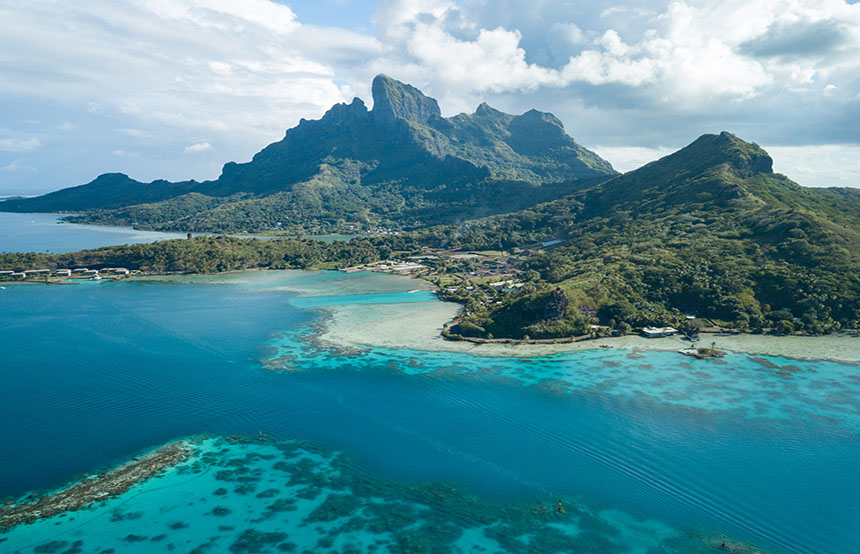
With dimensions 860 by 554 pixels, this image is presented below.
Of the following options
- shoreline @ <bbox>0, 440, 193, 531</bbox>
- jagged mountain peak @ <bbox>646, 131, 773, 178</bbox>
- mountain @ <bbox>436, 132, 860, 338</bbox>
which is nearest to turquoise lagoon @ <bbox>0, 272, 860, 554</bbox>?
shoreline @ <bbox>0, 440, 193, 531</bbox>

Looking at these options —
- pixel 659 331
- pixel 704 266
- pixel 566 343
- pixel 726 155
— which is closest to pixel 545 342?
pixel 566 343

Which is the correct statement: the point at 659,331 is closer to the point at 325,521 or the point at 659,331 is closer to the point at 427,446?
the point at 427,446

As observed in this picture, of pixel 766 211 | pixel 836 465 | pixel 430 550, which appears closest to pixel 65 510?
pixel 430 550

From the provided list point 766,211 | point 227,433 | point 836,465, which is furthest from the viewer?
point 766,211

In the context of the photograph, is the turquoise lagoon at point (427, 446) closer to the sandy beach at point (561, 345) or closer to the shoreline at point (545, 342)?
the shoreline at point (545, 342)

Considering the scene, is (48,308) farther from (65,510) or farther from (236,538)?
(236,538)

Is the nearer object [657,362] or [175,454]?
[175,454]

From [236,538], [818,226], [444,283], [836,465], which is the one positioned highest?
[818,226]
